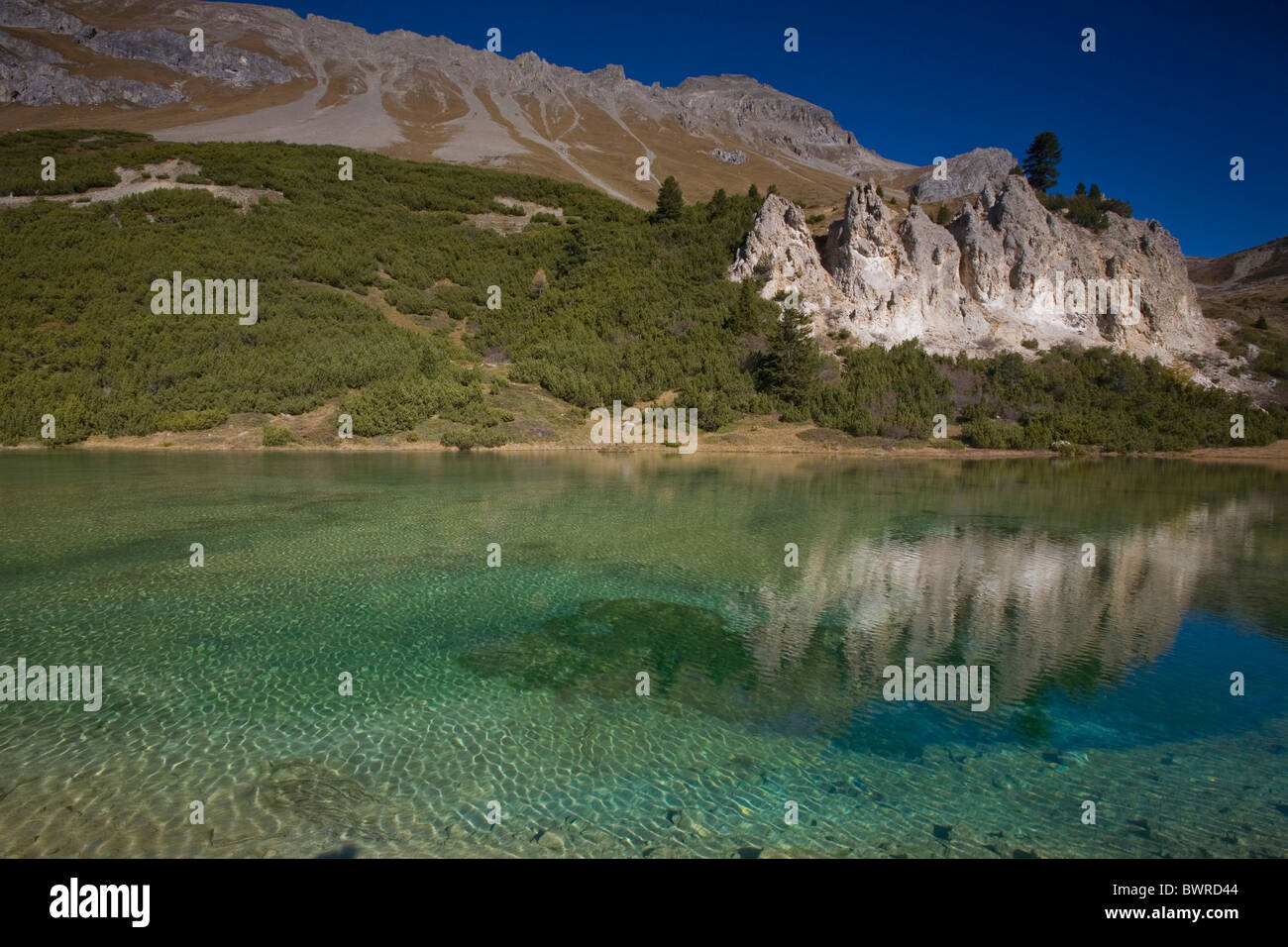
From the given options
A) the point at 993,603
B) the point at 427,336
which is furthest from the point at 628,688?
the point at 427,336

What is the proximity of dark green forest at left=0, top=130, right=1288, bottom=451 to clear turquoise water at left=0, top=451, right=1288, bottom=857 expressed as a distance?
27.5m

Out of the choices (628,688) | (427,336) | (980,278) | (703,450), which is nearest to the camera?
(628,688)

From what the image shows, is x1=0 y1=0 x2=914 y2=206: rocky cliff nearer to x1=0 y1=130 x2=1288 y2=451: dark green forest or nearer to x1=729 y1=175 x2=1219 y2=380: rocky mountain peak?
x1=0 y1=130 x2=1288 y2=451: dark green forest

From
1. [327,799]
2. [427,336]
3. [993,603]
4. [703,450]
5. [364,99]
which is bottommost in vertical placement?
[327,799]

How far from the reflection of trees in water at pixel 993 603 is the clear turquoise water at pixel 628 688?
0.09 meters

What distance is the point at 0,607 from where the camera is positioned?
1073 cm

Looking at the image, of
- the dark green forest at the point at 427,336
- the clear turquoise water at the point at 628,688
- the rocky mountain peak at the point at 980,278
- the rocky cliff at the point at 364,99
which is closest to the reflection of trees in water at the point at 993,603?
the clear turquoise water at the point at 628,688

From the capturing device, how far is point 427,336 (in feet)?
173

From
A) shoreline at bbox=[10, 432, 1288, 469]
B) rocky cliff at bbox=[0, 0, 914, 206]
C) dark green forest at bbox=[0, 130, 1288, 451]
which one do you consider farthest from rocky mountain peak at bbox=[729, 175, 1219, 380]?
rocky cliff at bbox=[0, 0, 914, 206]

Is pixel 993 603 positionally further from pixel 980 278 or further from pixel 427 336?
pixel 980 278

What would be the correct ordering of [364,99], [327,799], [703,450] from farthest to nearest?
[364,99] < [703,450] < [327,799]

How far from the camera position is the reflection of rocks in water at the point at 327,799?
18.2 feet

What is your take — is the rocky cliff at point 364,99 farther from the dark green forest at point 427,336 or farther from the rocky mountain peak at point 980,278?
the rocky mountain peak at point 980,278

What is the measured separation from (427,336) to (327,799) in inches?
2007
